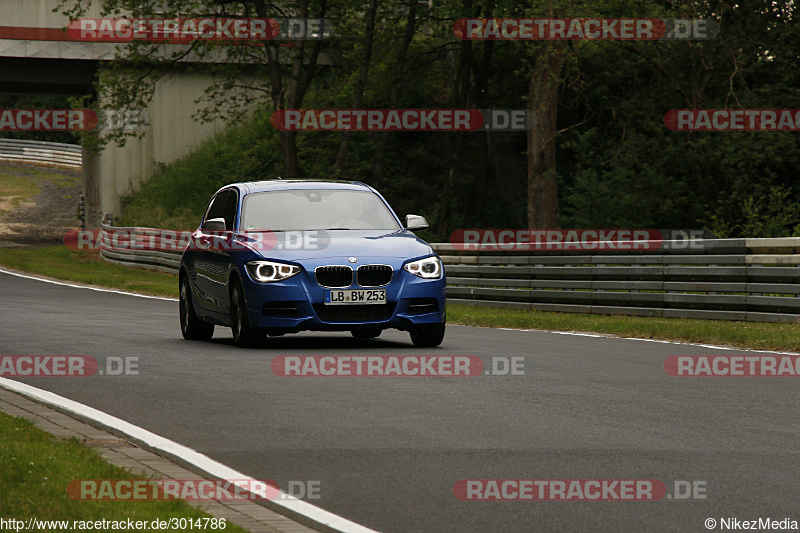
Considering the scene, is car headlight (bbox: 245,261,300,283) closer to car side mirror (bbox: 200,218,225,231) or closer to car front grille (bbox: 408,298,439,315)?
car side mirror (bbox: 200,218,225,231)

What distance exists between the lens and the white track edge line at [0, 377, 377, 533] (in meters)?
5.70

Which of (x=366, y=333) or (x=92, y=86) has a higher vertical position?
(x=92, y=86)

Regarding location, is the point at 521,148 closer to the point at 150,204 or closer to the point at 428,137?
the point at 428,137

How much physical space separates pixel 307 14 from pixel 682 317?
24.1 meters

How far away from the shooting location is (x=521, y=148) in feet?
138

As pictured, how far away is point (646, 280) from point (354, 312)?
8027 mm

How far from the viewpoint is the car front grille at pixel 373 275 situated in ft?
42.1

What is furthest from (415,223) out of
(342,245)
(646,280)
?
(646,280)

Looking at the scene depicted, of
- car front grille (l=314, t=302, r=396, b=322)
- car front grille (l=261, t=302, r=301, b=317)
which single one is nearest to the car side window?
car front grille (l=261, t=302, r=301, b=317)

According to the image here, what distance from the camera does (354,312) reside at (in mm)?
12844

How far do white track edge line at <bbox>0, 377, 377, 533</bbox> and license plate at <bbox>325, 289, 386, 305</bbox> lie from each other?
345 cm

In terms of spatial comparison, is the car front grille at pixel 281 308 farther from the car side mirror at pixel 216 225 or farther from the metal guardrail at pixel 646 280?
the metal guardrail at pixel 646 280

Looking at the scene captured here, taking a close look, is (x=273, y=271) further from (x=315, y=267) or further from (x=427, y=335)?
(x=427, y=335)

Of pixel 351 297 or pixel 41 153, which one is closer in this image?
pixel 351 297
